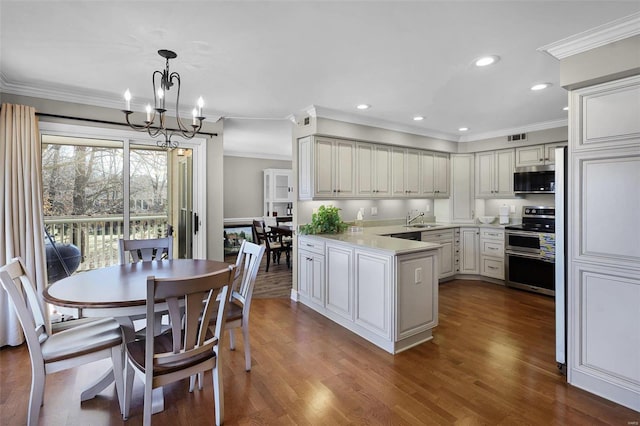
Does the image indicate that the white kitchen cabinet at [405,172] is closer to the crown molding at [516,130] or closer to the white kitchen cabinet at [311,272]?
the crown molding at [516,130]

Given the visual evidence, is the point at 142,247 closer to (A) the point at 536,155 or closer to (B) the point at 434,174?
(B) the point at 434,174

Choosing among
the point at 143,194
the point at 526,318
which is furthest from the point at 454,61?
the point at 143,194

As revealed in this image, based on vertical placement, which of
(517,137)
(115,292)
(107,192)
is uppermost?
(517,137)

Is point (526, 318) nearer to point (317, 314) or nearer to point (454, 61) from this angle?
point (317, 314)

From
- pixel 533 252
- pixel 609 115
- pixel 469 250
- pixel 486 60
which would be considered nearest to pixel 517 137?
pixel 533 252

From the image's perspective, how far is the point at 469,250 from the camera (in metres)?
5.37

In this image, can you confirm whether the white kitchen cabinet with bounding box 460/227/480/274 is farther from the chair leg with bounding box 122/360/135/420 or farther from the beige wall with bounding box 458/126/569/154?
the chair leg with bounding box 122/360/135/420

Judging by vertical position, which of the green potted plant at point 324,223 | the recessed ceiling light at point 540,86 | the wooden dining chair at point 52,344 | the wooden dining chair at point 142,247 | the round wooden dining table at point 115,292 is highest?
the recessed ceiling light at point 540,86

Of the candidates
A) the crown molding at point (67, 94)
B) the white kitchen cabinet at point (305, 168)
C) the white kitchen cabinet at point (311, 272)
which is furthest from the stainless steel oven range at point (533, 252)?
the crown molding at point (67, 94)

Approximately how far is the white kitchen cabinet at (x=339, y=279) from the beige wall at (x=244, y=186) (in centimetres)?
491

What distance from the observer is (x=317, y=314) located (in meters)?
3.85

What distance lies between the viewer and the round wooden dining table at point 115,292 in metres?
1.81

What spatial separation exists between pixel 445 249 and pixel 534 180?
166cm

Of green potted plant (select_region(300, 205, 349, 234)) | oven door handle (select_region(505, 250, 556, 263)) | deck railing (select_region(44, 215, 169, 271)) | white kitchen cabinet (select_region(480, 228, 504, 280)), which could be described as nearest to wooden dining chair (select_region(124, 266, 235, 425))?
green potted plant (select_region(300, 205, 349, 234))
